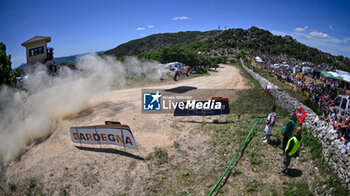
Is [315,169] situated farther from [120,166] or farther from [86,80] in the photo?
[86,80]

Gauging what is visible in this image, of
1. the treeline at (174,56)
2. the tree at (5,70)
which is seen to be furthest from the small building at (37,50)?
the treeline at (174,56)

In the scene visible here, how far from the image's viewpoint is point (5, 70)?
14.8 meters

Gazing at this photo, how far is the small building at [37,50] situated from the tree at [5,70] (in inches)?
214

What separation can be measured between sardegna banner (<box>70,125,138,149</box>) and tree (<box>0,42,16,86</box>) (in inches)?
333

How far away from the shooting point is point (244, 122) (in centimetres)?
1359

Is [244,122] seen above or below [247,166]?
above

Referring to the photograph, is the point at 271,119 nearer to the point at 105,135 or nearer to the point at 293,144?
the point at 293,144

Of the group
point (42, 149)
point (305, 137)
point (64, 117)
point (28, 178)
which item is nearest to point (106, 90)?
point (64, 117)

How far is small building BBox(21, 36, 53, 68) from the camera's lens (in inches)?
810

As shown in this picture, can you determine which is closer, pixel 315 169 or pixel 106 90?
pixel 315 169

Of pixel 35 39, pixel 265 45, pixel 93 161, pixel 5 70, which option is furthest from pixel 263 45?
pixel 93 161

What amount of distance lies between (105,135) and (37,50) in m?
16.6

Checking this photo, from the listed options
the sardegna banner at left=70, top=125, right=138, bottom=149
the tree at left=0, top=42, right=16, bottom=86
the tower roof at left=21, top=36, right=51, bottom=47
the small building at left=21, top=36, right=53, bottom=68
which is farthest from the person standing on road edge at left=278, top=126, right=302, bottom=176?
the tower roof at left=21, top=36, right=51, bottom=47

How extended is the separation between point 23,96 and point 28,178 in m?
9.93
